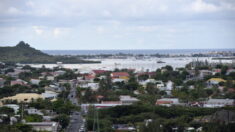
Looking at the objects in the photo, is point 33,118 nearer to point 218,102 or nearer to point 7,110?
point 7,110

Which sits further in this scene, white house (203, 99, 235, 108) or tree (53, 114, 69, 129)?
white house (203, 99, 235, 108)

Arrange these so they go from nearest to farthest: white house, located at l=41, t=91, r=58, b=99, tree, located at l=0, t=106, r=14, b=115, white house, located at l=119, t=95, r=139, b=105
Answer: tree, located at l=0, t=106, r=14, b=115, white house, located at l=119, t=95, r=139, b=105, white house, located at l=41, t=91, r=58, b=99

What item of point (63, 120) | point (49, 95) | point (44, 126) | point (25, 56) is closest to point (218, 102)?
point (63, 120)

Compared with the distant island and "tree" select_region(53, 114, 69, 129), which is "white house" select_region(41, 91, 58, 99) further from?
the distant island

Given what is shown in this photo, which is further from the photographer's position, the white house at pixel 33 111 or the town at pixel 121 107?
the white house at pixel 33 111

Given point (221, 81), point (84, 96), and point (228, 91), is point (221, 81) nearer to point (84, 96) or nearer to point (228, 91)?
point (228, 91)

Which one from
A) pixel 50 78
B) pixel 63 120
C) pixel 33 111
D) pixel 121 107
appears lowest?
pixel 50 78

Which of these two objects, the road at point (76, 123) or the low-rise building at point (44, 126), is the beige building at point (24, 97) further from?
the low-rise building at point (44, 126)

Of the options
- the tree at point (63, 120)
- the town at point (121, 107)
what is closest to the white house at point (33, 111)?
the town at point (121, 107)

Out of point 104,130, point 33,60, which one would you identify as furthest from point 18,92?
point 33,60

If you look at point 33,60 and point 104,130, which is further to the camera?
point 33,60

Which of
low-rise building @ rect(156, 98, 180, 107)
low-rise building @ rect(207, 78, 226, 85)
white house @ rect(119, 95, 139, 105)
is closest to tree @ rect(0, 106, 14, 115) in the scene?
white house @ rect(119, 95, 139, 105)
